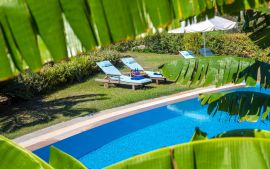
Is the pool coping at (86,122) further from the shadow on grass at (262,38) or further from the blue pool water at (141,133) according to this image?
the shadow on grass at (262,38)

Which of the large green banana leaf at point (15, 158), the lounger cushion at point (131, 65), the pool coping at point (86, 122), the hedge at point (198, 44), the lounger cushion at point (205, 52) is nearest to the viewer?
the large green banana leaf at point (15, 158)

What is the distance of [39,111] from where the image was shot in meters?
11.1

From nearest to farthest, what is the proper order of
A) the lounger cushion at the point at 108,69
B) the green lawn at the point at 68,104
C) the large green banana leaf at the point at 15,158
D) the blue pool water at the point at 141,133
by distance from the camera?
the large green banana leaf at the point at 15,158
the blue pool water at the point at 141,133
the green lawn at the point at 68,104
the lounger cushion at the point at 108,69

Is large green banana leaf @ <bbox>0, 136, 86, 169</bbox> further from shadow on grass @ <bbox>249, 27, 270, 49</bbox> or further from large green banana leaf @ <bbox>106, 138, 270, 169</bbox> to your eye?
shadow on grass @ <bbox>249, 27, 270, 49</bbox>

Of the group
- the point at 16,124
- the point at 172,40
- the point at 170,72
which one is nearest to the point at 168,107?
the point at 16,124

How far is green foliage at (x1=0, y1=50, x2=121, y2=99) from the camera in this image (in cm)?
1221

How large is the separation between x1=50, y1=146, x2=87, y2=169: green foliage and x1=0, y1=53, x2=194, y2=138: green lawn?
7.36m

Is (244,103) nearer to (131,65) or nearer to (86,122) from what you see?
(86,122)

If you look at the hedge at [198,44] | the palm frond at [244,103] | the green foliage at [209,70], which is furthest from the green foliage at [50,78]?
the palm frond at [244,103]

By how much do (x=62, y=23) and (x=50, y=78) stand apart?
41.9ft

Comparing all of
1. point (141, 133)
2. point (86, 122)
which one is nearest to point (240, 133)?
point (86, 122)

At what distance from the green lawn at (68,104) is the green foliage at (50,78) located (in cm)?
37

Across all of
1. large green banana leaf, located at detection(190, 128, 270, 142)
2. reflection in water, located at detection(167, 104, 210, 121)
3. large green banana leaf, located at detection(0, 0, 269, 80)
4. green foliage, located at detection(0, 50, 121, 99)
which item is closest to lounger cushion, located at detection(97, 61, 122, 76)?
green foliage, located at detection(0, 50, 121, 99)

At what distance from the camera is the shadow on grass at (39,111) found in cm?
1003
